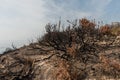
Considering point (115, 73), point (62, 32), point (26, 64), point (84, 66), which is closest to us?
point (115, 73)

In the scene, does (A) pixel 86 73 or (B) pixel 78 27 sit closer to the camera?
(A) pixel 86 73

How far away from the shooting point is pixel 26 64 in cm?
1323

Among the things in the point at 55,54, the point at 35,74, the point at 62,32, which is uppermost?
the point at 62,32

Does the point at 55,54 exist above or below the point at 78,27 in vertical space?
below

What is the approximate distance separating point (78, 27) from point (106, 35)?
1.67 metres

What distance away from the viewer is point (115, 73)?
1152 centimetres

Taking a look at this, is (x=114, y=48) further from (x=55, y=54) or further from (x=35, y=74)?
(x=35, y=74)

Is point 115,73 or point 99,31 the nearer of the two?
point 115,73

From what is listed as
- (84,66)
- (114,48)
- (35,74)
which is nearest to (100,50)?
(114,48)

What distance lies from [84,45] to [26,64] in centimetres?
297

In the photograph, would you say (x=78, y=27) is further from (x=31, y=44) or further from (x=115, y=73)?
(x=115, y=73)

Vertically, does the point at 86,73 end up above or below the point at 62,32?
below

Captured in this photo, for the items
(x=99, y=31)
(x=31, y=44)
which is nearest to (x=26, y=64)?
(x=31, y=44)

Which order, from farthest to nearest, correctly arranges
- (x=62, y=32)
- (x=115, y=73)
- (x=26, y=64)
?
(x=62, y=32)
(x=26, y=64)
(x=115, y=73)
